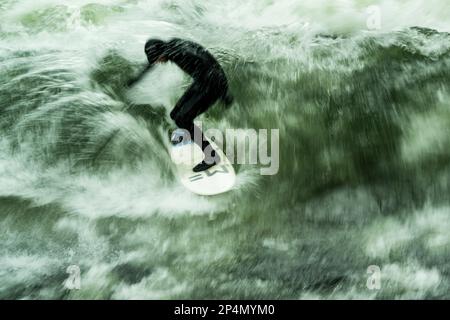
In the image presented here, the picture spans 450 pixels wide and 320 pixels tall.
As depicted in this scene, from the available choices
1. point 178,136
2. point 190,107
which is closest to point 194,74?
point 190,107

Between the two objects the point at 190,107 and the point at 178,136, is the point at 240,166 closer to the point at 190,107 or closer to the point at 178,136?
the point at 178,136

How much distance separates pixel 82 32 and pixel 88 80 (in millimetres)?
708

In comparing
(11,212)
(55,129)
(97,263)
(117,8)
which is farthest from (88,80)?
(97,263)

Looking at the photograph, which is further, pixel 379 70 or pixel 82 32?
pixel 82 32

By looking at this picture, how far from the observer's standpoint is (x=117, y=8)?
543cm

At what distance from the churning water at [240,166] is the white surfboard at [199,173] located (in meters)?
0.10

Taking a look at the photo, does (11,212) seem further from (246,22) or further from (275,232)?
(246,22)

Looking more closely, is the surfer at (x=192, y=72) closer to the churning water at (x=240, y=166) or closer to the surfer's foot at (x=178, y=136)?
the surfer's foot at (x=178, y=136)

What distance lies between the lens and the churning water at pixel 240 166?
418 cm

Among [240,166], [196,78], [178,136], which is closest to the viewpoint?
[196,78]

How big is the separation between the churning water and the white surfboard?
99 millimetres

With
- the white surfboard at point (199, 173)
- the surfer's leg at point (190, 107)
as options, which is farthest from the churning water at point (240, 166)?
the surfer's leg at point (190, 107)

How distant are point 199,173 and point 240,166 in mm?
397

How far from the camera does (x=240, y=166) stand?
469cm
